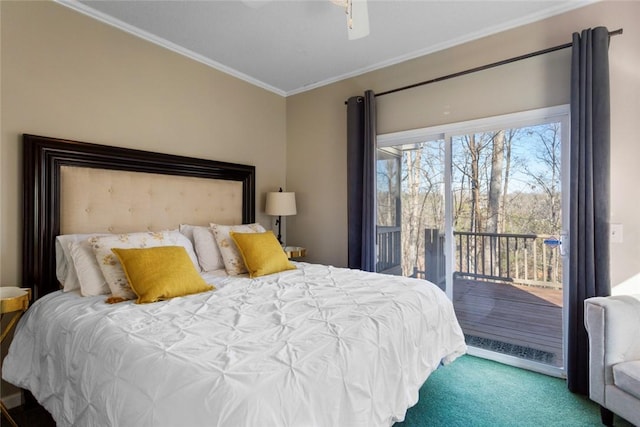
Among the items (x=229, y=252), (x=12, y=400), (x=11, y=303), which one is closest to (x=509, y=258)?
(x=229, y=252)

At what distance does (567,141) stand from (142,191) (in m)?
3.51

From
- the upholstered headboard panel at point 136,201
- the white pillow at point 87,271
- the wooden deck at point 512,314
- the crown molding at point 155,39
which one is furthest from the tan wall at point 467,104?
the white pillow at point 87,271

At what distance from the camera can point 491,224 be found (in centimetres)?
292

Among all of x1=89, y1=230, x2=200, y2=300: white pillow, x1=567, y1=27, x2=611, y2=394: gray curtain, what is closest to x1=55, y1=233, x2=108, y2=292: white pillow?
x1=89, y1=230, x2=200, y2=300: white pillow

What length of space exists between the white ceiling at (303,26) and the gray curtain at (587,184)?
539 mm

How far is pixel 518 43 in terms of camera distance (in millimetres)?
2648

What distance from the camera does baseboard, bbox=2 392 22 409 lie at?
83.5 inches

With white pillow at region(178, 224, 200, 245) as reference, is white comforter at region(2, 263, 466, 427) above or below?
below

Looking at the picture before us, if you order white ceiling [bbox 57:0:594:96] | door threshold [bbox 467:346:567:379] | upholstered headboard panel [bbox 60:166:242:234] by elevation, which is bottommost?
door threshold [bbox 467:346:567:379]

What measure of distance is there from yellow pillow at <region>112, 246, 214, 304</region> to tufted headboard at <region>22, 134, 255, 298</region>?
60 centimetres

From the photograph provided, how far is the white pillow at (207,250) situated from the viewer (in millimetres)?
2803

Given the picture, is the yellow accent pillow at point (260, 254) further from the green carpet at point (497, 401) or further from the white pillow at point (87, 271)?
the green carpet at point (497, 401)

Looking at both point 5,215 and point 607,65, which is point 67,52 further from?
point 607,65

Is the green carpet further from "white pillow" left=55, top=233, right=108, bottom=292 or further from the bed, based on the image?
"white pillow" left=55, top=233, right=108, bottom=292
